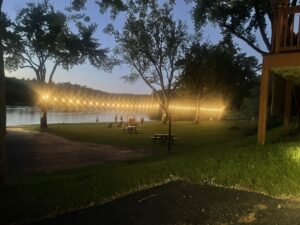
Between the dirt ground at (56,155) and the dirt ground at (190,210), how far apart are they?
23.5 feet

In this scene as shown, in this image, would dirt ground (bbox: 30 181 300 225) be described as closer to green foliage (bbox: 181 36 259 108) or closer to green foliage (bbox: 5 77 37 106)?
green foliage (bbox: 181 36 259 108)

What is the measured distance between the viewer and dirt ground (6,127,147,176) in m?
15.6

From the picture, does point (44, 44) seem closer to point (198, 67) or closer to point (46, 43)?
point (46, 43)

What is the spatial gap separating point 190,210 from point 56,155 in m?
12.6

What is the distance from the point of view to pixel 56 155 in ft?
62.4

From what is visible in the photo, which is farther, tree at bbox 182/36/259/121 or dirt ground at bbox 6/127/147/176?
tree at bbox 182/36/259/121

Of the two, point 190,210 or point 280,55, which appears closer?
point 190,210

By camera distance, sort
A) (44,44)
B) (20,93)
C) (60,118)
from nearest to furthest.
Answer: (44,44)
(60,118)
(20,93)

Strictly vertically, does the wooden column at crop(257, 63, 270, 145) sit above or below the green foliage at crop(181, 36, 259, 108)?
below

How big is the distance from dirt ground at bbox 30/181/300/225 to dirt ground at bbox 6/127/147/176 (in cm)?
717

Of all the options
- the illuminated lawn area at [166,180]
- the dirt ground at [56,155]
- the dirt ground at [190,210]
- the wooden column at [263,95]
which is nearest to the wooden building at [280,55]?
the wooden column at [263,95]

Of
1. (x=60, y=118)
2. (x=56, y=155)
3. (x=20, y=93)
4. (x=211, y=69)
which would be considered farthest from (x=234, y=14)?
(x=20, y=93)

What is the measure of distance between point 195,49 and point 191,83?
4.80 metres

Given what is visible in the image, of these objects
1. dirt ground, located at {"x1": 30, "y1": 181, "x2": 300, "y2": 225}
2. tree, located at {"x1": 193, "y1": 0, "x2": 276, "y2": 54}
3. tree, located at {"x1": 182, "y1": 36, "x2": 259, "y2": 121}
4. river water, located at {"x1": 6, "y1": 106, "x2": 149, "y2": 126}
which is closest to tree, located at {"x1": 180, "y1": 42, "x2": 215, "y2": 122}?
tree, located at {"x1": 182, "y1": 36, "x2": 259, "y2": 121}
